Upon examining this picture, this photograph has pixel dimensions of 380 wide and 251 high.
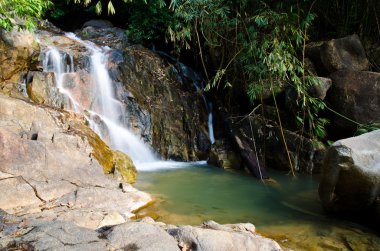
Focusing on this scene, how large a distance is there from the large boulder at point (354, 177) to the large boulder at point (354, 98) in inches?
122

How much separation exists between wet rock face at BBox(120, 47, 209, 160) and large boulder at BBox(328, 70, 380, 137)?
147 inches

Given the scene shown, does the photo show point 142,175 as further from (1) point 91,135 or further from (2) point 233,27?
(2) point 233,27

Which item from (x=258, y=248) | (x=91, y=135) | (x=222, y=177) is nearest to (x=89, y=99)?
(x=91, y=135)

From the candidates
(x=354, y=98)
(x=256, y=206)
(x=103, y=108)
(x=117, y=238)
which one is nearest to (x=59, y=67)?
(x=103, y=108)

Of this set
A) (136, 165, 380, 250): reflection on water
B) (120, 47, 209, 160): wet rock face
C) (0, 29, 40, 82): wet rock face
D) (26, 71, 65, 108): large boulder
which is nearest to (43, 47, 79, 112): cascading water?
(26, 71, 65, 108): large boulder

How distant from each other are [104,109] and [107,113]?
14 centimetres

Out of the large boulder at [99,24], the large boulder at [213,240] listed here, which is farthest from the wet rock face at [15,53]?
the large boulder at [213,240]

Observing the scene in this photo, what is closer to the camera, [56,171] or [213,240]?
[213,240]

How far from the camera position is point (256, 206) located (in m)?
6.14

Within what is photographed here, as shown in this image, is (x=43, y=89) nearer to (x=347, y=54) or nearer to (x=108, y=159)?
(x=108, y=159)

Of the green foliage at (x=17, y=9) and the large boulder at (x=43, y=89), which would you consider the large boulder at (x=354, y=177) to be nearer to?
the green foliage at (x=17, y=9)

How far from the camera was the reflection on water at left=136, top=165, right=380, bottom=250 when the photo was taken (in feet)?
15.4

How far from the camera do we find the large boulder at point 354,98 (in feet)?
26.6

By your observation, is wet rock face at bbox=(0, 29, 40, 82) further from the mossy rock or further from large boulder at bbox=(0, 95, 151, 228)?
the mossy rock
